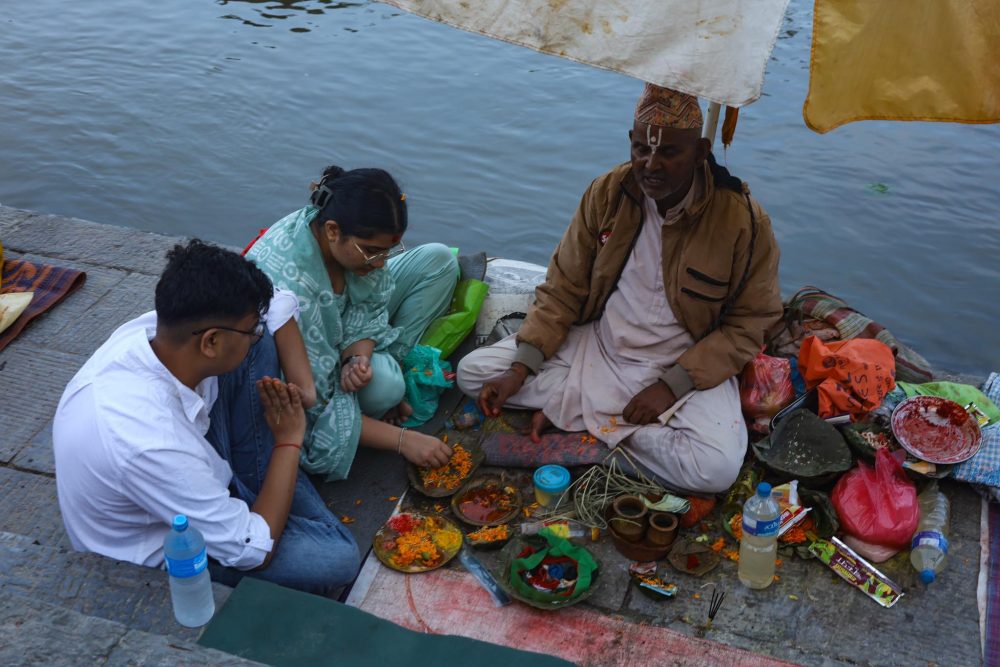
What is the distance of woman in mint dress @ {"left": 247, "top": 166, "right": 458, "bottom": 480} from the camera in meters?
3.88

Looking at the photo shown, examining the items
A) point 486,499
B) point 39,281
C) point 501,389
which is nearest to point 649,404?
point 501,389

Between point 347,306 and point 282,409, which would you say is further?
point 347,306

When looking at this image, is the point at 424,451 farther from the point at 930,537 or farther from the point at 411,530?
the point at 930,537

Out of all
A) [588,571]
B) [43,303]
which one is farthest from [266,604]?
[43,303]

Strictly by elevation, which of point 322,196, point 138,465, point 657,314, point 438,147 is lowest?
point 438,147

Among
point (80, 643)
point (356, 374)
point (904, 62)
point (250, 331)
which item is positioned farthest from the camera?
point (356, 374)


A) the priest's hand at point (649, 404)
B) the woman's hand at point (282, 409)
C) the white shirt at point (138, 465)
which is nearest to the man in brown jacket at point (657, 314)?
the priest's hand at point (649, 404)

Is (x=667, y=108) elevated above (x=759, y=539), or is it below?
above

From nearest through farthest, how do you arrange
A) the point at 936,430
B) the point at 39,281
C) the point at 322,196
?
1. the point at 322,196
2. the point at 936,430
3. the point at 39,281

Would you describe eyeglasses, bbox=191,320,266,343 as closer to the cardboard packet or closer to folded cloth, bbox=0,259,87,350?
the cardboard packet

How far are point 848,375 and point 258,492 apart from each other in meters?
2.57

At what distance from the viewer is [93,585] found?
285 cm

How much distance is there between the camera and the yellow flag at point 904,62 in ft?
9.05

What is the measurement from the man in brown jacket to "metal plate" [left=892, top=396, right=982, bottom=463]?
671mm
